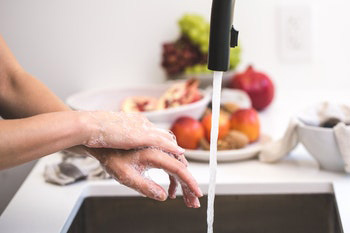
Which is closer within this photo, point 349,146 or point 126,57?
point 349,146

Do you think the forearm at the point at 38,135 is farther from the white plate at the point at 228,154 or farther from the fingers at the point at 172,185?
the white plate at the point at 228,154

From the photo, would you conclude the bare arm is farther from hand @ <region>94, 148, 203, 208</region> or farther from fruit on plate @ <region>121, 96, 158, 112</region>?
fruit on plate @ <region>121, 96, 158, 112</region>

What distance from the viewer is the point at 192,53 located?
1.49m

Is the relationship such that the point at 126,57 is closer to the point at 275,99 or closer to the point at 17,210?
the point at 275,99

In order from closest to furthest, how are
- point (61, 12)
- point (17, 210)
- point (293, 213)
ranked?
point (17, 210) < point (293, 213) < point (61, 12)

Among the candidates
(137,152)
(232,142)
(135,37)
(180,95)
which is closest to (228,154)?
(232,142)

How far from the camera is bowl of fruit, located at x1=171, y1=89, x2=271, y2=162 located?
1.09m

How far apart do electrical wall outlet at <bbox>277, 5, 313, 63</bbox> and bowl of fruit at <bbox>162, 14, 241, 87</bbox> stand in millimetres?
168

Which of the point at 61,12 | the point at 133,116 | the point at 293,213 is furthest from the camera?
the point at 61,12

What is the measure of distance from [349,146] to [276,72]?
2.32ft

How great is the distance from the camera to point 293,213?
3.22 ft

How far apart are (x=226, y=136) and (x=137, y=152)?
0.43 metres

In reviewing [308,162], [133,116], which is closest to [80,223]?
[133,116]

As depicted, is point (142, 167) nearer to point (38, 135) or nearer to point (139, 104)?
point (38, 135)
